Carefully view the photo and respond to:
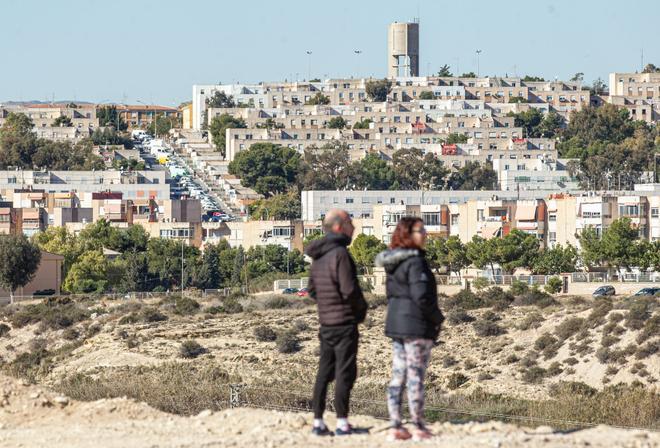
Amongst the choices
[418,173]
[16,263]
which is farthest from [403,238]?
[418,173]

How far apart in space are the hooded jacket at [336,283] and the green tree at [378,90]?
131800mm

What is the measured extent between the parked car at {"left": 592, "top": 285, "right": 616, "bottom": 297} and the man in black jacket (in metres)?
44.4

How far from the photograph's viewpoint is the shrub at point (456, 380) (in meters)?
39.8

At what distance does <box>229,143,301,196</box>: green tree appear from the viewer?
4592 inches

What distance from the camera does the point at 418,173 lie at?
115 meters

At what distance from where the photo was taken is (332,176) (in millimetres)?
114562

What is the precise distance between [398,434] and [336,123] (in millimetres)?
123366

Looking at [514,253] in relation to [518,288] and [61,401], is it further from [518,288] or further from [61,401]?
[61,401]

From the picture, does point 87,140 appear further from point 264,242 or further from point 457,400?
point 457,400

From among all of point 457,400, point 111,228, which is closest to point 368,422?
point 457,400

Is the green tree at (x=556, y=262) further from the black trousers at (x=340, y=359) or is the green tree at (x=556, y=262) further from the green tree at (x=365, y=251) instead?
the black trousers at (x=340, y=359)

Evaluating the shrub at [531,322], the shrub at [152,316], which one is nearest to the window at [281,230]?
the shrub at [152,316]

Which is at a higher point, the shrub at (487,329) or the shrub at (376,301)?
the shrub at (376,301)

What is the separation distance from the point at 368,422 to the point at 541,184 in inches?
3888
